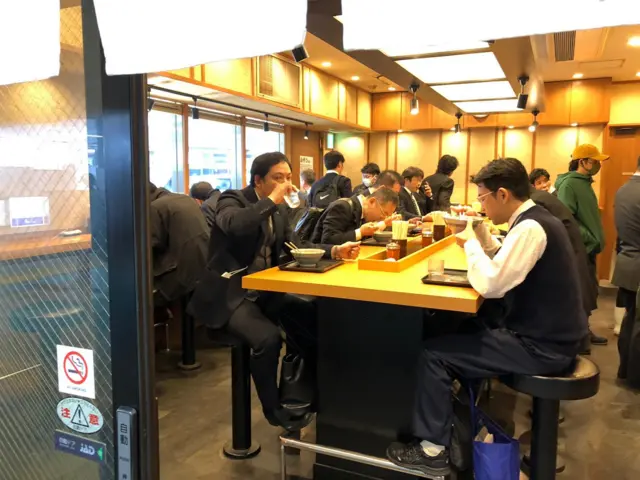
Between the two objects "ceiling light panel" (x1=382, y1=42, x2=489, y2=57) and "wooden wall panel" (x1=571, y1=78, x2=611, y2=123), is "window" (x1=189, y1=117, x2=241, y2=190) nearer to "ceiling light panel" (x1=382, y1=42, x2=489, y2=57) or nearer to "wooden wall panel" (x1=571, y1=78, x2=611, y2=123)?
"ceiling light panel" (x1=382, y1=42, x2=489, y2=57)

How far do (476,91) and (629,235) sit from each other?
5.13 ft

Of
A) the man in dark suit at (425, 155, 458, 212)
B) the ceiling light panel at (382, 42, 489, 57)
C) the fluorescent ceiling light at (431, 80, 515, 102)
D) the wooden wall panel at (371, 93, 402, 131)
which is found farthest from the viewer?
the wooden wall panel at (371, 93, 402, 131)

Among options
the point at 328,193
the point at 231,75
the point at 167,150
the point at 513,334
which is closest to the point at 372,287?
the point at 513,334

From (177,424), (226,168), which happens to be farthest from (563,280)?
(226,168)

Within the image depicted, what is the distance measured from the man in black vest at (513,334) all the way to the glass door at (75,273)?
1218 mm

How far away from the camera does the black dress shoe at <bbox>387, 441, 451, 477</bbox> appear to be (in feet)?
6.48

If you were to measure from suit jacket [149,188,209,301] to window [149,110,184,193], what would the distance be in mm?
1668

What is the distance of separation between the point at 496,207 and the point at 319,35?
1041 millimetres

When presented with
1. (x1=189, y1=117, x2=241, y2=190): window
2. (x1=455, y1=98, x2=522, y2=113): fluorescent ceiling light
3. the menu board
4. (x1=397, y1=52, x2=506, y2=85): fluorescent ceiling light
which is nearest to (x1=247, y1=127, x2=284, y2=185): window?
(x1=189, y1=117, x2=241, y2=190): window

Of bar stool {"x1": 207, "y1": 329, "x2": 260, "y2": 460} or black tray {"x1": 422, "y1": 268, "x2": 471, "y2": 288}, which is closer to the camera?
black tray {"x1": 422, "y1": 268, "x2": 471, "y2": 288}

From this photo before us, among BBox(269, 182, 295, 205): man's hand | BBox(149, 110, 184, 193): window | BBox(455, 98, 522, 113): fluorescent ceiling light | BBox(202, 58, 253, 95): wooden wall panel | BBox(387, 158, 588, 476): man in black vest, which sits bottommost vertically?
BBox(387, 158, 588, 476): man in black vest

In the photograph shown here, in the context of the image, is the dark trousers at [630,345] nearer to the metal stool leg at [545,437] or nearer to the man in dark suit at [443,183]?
the metal stool leg at [545,437]

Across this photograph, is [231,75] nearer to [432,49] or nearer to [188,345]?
[188,345]

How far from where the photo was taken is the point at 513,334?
6.66 ft
